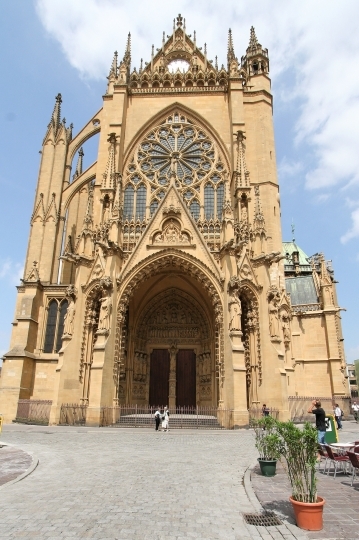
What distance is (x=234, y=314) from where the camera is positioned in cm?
Result: 1878

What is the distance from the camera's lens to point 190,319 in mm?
24203

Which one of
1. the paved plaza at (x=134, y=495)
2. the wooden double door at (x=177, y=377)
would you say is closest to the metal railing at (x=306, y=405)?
the wooden double door at (x=177, y=377)

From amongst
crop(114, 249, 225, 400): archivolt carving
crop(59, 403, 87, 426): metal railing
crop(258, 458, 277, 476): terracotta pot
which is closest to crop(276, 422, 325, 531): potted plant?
crop(258, 458, 277, 476): terracotta pot

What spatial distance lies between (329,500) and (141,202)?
2216 centimetres

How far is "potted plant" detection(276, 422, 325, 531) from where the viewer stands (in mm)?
4684

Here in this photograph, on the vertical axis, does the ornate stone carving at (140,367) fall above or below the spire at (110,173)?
below

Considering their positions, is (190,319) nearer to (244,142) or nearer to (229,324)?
(229,324)

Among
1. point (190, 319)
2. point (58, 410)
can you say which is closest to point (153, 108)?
point (190, 319)

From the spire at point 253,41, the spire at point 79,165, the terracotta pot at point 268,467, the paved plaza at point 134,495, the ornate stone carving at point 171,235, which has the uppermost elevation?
the spire at point 253,41

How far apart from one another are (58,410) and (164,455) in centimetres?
1017

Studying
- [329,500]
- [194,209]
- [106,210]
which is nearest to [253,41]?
[194,209]

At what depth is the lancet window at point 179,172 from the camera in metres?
25.3

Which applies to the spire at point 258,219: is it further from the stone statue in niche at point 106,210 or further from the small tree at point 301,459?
the small tree at point 301,459

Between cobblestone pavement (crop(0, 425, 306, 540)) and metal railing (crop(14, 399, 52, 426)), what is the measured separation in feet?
28.7
